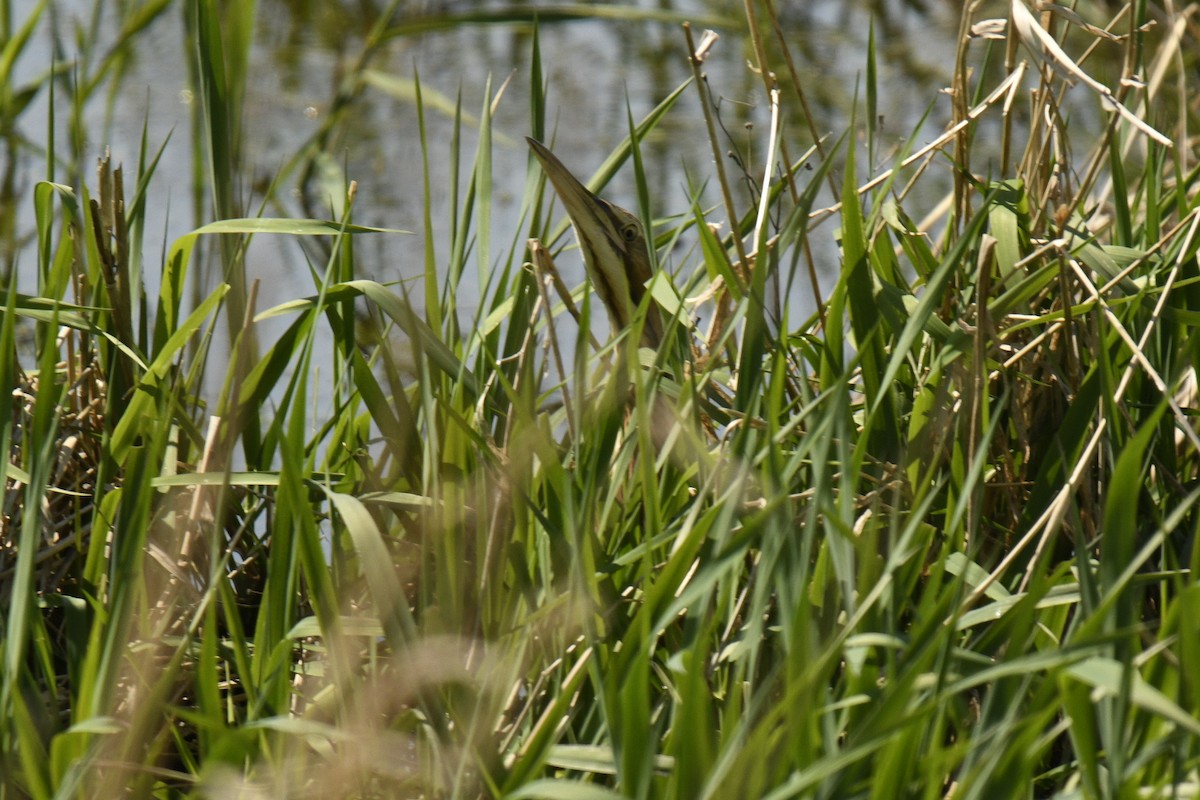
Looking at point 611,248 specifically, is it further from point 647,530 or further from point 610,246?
point 647,530

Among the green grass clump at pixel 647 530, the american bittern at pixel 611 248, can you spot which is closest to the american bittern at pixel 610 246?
the american bittern at pixel 611 248

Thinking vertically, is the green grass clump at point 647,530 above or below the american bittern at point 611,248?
below

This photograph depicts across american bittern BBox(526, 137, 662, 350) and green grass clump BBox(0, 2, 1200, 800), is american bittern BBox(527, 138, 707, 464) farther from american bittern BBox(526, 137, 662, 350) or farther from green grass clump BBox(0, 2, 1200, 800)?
green grass clump BBox(0, 2, 1200, 800)

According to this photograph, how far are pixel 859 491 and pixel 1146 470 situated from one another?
28cm

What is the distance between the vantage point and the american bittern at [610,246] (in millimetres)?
1999

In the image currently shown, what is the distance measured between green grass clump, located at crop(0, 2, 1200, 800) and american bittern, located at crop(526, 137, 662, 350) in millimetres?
108

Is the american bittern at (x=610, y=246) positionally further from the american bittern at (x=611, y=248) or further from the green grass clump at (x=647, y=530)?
the green grass clump at (x=647, y=530)

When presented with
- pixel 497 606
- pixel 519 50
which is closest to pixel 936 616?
pixel 497 606

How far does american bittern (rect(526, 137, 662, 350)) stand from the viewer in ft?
6.56

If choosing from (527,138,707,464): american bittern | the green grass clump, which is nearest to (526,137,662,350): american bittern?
(527,138,707,464): american bittern

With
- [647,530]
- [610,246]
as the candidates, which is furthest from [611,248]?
[647,530]

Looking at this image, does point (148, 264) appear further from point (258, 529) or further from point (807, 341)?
point (807, 341)

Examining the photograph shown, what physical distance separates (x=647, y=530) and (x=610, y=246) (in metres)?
0.80

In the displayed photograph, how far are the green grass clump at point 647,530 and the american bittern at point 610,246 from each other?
4.3 inches
